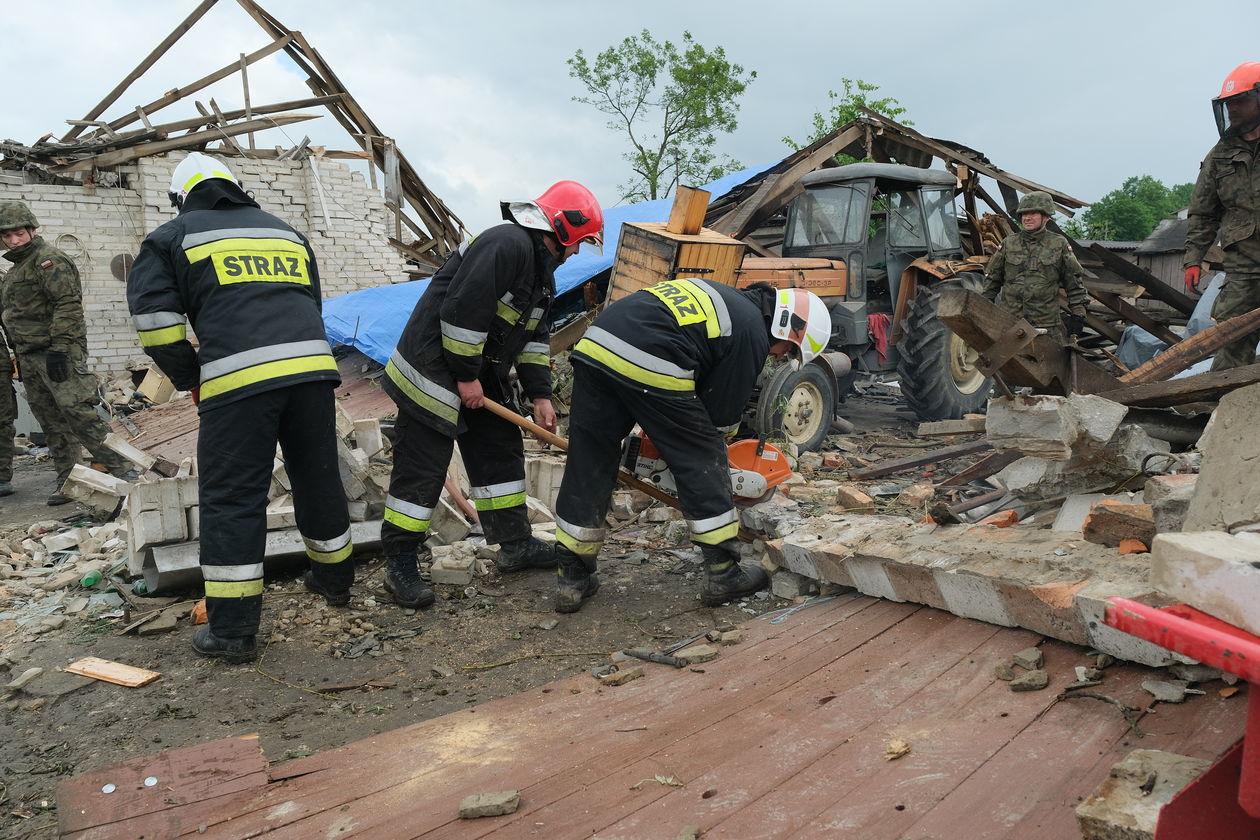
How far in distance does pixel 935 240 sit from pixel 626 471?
5.48 metres

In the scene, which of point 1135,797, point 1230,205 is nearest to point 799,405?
point 1230,205

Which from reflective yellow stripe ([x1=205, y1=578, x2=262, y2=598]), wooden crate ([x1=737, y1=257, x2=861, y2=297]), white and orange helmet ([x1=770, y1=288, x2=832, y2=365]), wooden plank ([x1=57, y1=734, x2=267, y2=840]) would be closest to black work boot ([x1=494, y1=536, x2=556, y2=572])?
reflective yellow stripe ([x1=205, y1=578, x2=262, y2=598])

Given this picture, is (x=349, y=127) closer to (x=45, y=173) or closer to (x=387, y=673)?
(x=45, y=173)

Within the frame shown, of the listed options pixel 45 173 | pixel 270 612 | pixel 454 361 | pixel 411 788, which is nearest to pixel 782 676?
pixel 411 788

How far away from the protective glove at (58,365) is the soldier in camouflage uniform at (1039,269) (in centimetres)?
653

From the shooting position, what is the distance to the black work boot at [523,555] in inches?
173

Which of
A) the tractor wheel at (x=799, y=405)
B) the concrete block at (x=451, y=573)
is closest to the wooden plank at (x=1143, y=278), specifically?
the tractor wheel at (x=799, y=405)

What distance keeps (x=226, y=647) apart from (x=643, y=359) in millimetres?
1908

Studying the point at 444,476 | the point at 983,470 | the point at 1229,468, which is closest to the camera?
the point at 1229,468

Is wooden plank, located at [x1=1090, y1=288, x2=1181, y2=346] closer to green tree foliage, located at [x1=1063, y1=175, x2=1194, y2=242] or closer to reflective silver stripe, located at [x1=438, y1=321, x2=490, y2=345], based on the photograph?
reflective silver stripe, located at [x1=438, y1=321, x2=490, y2=345]

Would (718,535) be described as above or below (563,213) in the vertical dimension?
below

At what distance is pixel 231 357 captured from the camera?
10.6ft

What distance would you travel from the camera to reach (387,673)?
331cm

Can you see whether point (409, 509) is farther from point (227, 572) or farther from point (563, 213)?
point (563, 213)
